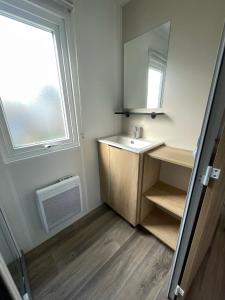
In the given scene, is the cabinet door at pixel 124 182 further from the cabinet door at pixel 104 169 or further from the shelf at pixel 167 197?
the shelf at pixel 167 197

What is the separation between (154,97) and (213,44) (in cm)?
61

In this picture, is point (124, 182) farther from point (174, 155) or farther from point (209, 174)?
point (209, 174)

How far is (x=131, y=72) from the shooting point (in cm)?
169

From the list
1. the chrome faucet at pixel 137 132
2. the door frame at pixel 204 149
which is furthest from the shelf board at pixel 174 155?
the door frame at pixel 204 149

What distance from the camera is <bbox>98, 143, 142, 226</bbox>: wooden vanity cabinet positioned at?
4.51 ft

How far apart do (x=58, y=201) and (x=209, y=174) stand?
130 centimetres

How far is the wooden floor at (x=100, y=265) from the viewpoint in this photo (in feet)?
3.56

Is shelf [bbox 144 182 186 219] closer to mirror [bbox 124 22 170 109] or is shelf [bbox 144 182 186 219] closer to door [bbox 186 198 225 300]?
door [bbox 186 198 225 300]

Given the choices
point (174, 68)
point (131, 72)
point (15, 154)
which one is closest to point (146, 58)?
point (131, 72)

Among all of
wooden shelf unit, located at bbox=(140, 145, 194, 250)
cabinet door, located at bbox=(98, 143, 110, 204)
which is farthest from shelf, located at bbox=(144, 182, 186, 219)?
cabinet door, located at bbox=(98, 143, 110, 204)

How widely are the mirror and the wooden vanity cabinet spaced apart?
26.4 inches

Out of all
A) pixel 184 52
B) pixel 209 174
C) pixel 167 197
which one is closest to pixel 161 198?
pixel 167 197

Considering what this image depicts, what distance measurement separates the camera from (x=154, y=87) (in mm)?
1506

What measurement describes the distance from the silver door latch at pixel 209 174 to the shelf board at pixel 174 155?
1.67 ft
